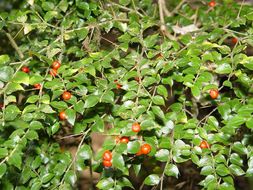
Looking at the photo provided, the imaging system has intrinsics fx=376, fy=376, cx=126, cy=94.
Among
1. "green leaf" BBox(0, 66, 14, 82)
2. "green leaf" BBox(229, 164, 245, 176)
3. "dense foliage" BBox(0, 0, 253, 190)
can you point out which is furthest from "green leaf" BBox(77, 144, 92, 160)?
"green leaf" BBox(229, 164, 245, 176)

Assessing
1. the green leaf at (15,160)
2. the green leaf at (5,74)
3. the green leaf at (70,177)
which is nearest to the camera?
the green leaf at (15,160)

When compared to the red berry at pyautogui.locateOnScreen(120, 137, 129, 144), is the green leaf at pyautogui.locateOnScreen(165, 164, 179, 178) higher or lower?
lower

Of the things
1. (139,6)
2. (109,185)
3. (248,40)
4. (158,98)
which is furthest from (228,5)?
(109,185)

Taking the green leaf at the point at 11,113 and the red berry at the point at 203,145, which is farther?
the red berry at the point at 203,145

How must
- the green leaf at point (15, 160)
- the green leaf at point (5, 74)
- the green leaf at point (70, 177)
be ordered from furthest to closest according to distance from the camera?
the green leaf at point (70, 177)
the green leaf at point (5, 74)
the green leaf at point (15, 160)

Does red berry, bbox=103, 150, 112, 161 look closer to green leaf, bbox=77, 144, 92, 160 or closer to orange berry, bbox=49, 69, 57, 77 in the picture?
green leaf, bbox=77, 144, 92, 160

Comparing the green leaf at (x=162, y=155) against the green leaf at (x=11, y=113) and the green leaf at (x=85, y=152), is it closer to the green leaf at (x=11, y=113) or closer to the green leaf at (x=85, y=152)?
the green leaf at (x=85, y=152)

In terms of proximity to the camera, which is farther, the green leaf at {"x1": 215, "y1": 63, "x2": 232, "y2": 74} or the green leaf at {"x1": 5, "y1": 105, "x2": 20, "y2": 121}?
the green leaf at {"x1": 215, "y1": 63, "x2": 232, "y2": 74}

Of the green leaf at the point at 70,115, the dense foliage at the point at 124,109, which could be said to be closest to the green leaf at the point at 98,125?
the dense foliage at the point at 124,109

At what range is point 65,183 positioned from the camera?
4.48 ft

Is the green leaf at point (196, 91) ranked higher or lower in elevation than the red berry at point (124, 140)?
higher

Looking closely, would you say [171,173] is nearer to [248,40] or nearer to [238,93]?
[238,93]

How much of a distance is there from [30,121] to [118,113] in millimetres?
298

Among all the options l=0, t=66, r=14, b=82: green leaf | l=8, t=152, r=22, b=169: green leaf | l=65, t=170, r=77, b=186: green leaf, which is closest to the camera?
l=8, t=152, r=22, b=169: green leaf
